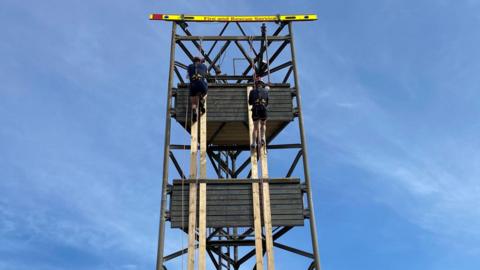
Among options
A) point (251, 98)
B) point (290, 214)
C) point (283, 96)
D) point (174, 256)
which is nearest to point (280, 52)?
point (283, 96)

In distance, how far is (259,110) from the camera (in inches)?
Result: 669

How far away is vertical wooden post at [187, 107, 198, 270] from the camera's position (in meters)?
15.2

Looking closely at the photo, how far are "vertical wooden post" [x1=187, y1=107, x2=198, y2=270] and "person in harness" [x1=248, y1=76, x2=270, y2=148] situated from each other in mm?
2053

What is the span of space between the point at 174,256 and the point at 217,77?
26.8 ft

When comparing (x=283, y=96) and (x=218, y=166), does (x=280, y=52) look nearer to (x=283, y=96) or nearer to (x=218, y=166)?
(x=283, y=96)

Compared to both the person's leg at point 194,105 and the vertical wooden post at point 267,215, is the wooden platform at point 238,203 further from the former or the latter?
the person's leg at point 194,105

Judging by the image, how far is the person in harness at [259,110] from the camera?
17.0 m

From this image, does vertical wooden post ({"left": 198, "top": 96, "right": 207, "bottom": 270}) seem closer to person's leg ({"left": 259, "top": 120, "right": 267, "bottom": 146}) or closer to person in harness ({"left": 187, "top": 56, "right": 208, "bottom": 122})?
person in harness ({"left": 187, "top": 56, "right": 208, "bottom": 122})

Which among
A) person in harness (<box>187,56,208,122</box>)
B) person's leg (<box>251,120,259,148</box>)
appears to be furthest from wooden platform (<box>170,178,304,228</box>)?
person in harness (<box>187,56,208,122</box>)

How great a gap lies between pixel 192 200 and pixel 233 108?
4025mm

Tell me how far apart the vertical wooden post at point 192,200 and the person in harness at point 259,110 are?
2.05m

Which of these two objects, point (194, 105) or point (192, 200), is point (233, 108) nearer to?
point (194, 105)

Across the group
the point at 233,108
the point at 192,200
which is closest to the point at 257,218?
the point at 192,200

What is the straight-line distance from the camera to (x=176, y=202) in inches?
639
